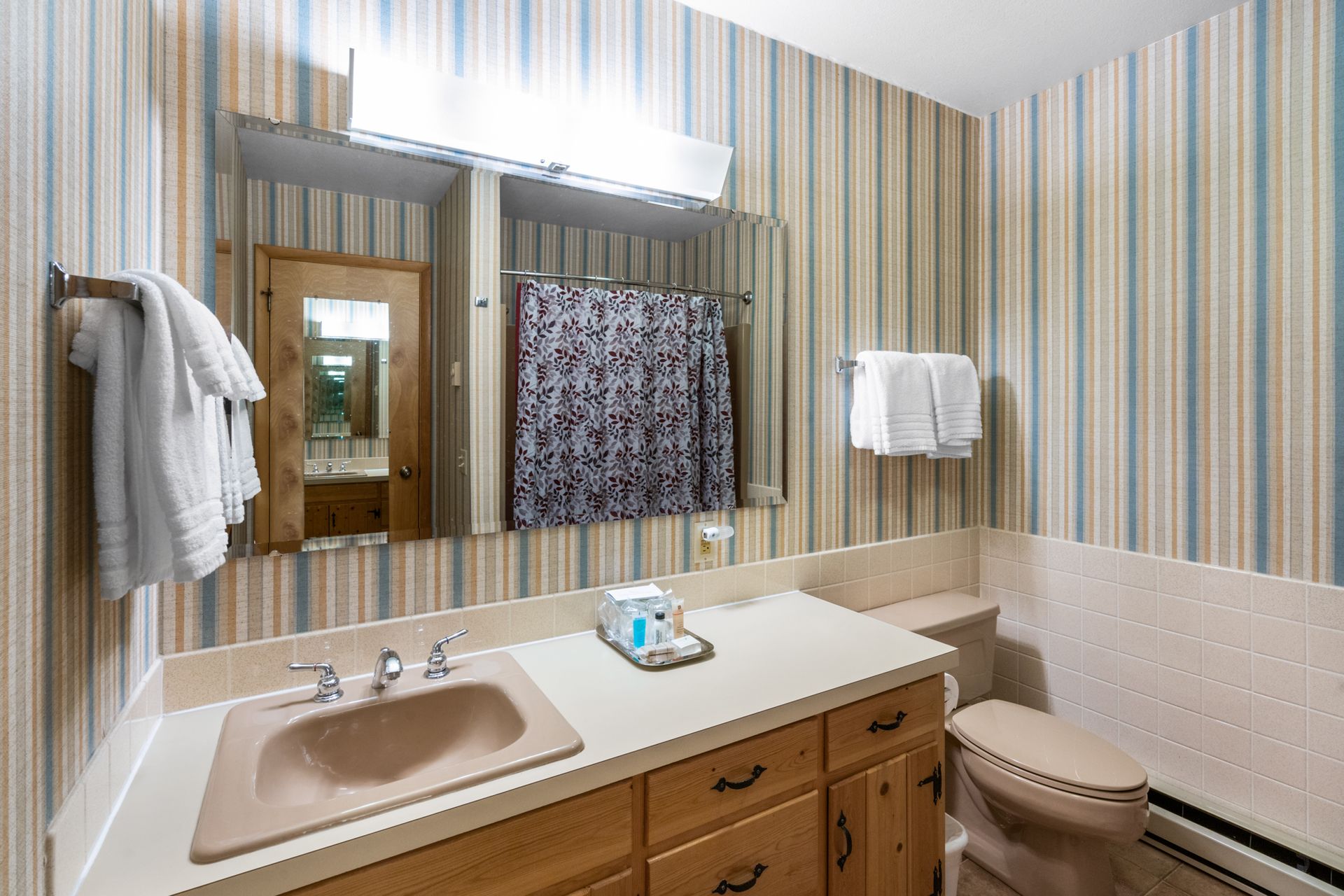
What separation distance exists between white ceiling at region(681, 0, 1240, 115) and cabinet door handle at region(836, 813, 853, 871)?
6.50ft

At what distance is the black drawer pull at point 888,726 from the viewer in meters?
1.37

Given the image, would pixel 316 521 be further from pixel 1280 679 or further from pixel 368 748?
pixel 1280 679

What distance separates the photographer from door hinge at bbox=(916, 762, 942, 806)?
4.91 ft

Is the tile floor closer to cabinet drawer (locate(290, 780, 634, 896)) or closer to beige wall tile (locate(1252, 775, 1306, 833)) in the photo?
beige wall tile (locate(1252, 775, 1306, 833))

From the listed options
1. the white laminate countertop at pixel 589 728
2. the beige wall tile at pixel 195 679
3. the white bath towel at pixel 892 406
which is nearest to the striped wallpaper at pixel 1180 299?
the white bath towel at pixel 892 406

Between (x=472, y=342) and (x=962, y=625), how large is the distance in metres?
1.69

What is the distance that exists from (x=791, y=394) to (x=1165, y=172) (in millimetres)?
1272

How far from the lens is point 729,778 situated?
45.5 inches

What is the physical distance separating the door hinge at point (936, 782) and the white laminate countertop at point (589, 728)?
0.80 ft

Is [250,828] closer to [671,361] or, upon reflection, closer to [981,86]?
[671,361]

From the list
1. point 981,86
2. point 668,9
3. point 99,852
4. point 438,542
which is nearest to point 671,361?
point 438,542

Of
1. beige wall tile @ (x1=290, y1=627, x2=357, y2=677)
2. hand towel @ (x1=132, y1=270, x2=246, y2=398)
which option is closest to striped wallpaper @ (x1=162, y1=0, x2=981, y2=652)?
beige wall tile @ (x1=290, y1=627, x2=357, y2=677)

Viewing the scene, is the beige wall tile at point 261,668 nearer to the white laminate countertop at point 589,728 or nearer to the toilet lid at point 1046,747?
the white laminate countertop at point 589,728

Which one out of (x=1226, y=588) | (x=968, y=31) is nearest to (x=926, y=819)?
(x=1226, y=588)
